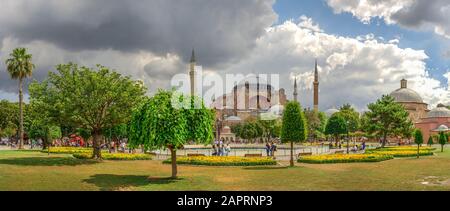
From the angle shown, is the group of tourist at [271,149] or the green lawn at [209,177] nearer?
the green lawn at [209,177]

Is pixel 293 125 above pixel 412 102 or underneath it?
underneath

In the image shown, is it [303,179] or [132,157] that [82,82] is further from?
[303,179]

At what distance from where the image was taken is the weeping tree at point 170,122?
→ 22375 mm

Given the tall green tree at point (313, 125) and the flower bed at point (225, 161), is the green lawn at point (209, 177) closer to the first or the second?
the flower bed at point (225, 161)

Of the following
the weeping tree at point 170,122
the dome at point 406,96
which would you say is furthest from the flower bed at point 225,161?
the dome at point 406,96

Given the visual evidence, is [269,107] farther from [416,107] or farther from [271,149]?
[271,149]

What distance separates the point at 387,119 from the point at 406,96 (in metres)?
50.0

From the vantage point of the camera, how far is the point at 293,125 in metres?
31.9

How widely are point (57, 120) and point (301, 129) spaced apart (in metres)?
19.1

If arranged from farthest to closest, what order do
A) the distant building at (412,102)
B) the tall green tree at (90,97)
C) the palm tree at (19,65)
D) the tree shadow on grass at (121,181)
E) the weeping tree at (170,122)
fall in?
the distant building at (412,102) < the palm tree at (19,65) < the tall green tree at (90,97) < the weeping tree at (170,122) < the tree shadow on grass at (121,181)

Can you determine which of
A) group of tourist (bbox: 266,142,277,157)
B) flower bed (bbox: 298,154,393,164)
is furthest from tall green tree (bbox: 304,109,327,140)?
flower bed (bbox: 298,154,393,164)

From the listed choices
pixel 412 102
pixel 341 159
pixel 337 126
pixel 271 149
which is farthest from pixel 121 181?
pixel 412 102

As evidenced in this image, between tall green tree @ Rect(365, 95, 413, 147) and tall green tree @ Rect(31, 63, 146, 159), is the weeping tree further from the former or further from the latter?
tall green tree @ Rect(365, 95, 413, 147)

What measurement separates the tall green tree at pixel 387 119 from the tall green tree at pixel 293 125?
26.4 meters
